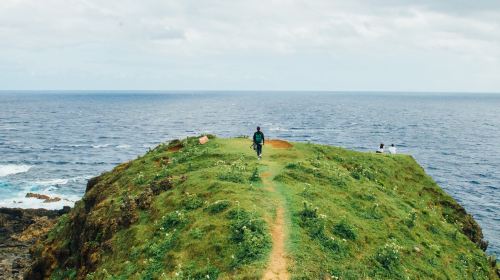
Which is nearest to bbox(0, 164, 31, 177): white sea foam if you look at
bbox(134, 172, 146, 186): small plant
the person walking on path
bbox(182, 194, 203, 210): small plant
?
bbox(134, 172, 146, 186): small plant

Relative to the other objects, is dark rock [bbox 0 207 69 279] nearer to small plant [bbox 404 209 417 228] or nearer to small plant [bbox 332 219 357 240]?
small plant [bbox 332 219 357 240]

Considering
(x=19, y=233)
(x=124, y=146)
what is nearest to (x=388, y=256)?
(x=19, y=233)

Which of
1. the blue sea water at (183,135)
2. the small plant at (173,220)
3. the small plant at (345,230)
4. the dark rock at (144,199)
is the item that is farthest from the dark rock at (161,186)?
the blue sea water at (183,135)

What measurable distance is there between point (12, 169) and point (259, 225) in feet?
257

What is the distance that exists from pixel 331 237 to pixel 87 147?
10083cm

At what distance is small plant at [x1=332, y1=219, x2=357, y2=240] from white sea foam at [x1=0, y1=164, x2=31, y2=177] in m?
74.8

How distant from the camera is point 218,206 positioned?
24.4 meters

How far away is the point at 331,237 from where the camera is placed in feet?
72.1

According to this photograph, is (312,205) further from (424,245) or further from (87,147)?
(87,147)

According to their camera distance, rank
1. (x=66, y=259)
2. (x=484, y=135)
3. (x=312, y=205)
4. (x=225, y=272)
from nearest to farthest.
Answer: (x=225, y=272) < (x=312, y=205) < (x=66, y=259) < (x=484, y=135)

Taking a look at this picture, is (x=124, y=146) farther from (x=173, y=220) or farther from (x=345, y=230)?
(x=345, y=230)

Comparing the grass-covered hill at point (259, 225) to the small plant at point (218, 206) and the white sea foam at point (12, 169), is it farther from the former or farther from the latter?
the white sea foam at point (12, 169)

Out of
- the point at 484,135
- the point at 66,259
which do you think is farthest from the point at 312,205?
the point at 484,135

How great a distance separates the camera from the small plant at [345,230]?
76.0 feet
